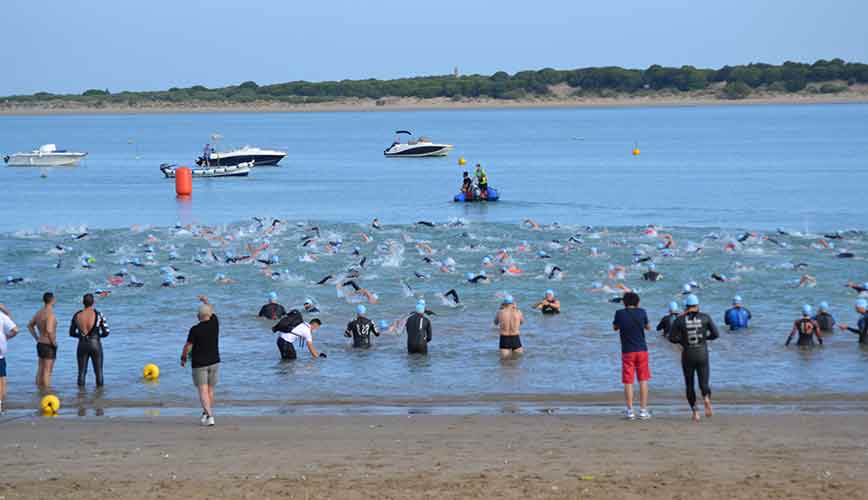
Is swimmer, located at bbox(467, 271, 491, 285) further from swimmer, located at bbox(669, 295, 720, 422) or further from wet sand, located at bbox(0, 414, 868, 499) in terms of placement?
swimmer, located at bbox(669, 295, 720, 422)

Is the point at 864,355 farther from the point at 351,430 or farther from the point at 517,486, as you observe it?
the point at 517,486

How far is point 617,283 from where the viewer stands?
1100 inches

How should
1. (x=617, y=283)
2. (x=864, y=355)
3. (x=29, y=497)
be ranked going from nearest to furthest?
(x=29, y=497) < (x=864, y=355) < (x=617, y=283)

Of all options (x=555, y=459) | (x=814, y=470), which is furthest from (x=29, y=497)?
(x=814, y=470)

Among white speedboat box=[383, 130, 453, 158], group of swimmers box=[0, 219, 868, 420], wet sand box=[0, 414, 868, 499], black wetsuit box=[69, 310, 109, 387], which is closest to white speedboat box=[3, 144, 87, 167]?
white speedboat box=[383, 130, 453, 158]

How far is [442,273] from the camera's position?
3017 cm

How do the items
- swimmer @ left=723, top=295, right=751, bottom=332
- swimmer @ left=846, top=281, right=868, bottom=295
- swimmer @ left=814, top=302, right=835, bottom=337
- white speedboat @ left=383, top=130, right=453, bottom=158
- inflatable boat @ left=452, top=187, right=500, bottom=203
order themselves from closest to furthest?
swimmer @ left=814, top=302, right=835, bottom=337 → swimmer @ left=723, top=295, right=751, bottom=332 → swimmer @ left=846, top=281, right=868, bottom=295 → inflatable boat @ left=452, top=187, right=500, bottom=203 → white speedboat @ left=383, top=130, right=453, bottom=158

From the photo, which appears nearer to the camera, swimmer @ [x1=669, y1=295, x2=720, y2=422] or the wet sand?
the wet sand

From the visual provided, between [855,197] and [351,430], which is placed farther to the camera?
[855,197]

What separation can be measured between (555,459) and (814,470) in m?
2.39

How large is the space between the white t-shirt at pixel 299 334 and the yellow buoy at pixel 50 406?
4.21m

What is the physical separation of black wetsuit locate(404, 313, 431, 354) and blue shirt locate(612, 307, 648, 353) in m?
6.37

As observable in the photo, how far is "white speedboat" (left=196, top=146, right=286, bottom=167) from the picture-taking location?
7775 centimetres

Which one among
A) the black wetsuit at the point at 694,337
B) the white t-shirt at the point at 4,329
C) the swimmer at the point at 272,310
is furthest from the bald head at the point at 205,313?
the swimmer at the point at 272,310
